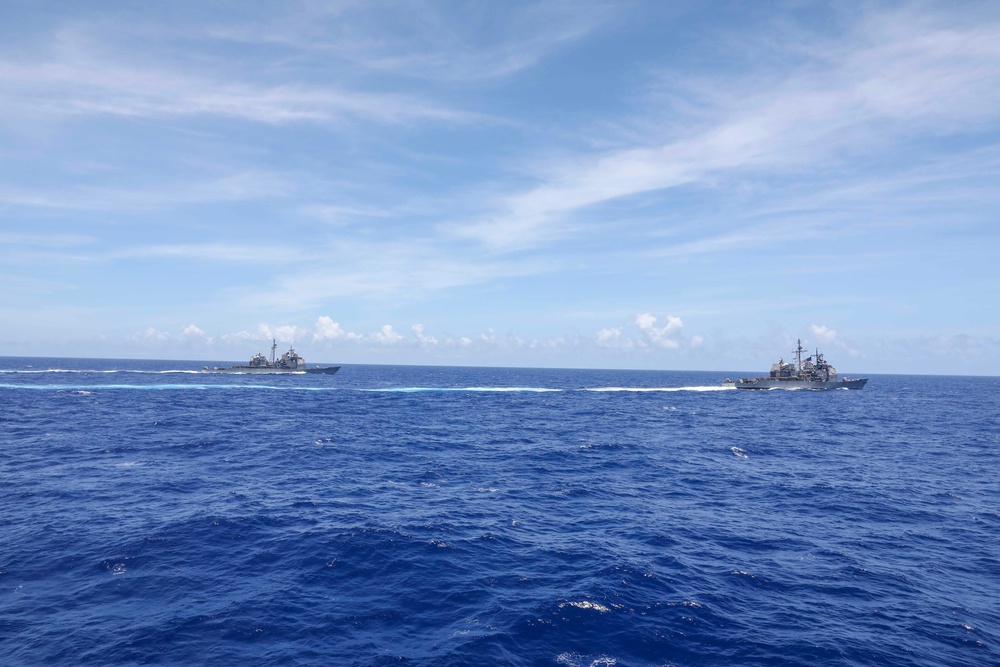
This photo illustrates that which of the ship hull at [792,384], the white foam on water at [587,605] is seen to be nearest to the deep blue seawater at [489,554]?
the white foam on water at [587,605]

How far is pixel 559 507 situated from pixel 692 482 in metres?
15.5

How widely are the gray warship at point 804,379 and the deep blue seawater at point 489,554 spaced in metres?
122

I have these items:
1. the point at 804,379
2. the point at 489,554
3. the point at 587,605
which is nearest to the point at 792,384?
the point at 804,379

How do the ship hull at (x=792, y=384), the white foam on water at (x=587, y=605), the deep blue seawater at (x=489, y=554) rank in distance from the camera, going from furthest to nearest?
the ship hull at (x=792, y=384) → the white foam on water at (x=587, y=605) → the deep blue seawater at (x=489, y=554)

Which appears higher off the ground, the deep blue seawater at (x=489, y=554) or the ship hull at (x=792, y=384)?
the ship hull at (x=792, y=384)

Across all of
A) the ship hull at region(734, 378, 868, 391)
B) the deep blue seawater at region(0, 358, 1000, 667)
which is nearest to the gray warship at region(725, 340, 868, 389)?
the ship hull at region(734, 378, 868, 391)

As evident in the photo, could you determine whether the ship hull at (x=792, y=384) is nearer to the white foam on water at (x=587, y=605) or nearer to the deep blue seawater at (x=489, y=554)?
the deep blue seawater at (x=489, y=554)

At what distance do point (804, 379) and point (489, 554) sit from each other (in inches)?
7197

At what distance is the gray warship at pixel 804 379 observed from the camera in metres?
178

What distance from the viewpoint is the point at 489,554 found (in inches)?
1145

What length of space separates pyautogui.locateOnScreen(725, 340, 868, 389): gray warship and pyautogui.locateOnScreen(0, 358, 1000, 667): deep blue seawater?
400ft

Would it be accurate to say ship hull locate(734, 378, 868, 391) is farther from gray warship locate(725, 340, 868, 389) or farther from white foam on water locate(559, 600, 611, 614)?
white foam on water locate(559, 600, 611, 614)

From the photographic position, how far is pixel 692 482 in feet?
154

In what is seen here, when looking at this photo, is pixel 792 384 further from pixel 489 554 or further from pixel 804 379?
pixel 489 554
